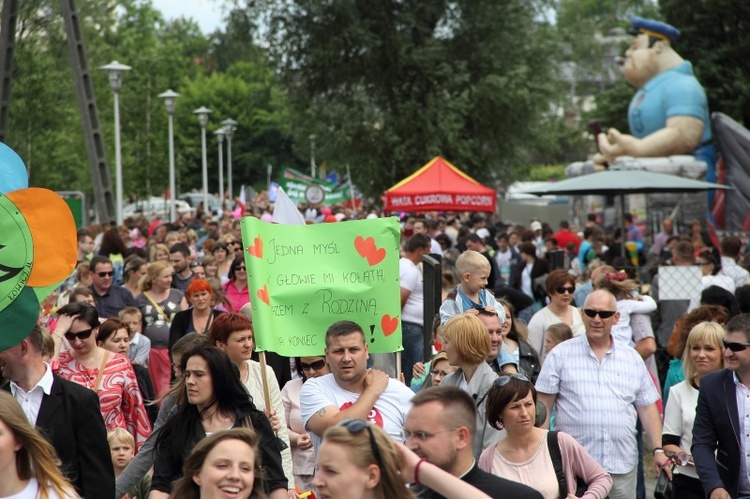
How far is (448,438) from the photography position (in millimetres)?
4219

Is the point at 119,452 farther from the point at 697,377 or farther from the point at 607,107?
the point at 607,107

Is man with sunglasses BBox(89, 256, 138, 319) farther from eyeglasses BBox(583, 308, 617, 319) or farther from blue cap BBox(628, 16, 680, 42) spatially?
blue cap BBox(628, 16, 680, 42)

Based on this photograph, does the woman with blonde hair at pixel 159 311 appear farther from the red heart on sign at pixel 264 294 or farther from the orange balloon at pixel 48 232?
the orange balloon at pixel 48 232

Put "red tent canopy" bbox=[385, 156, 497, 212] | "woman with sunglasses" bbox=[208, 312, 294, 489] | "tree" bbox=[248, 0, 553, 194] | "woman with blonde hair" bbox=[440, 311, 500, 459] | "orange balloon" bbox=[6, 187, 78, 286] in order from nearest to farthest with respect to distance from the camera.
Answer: "orange balloon" bbox=[6, 187, 78, 286] → "woman with blonde hair" bbox=[440, 311, 500, 459] → "woman with sunglasses" bbox=[208, 312, 294, 489] → "red tent canopy" bbox=[385, 156, 497, 212] → "tree" bbox=[248, 0, 553, 194]

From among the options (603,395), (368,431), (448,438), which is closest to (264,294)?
(603,395)

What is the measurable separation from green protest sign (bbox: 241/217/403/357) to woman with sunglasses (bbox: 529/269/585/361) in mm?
2466

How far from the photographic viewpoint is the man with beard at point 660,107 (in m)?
27.1

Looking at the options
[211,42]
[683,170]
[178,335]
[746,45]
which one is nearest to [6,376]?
[178,335]

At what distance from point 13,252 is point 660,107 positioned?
2398 centimetres

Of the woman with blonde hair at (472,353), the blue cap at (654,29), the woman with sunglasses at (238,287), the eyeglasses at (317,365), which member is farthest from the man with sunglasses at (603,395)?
the blue cap at (654,29)

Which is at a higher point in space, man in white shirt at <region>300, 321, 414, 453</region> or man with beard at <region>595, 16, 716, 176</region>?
man with beard at <region>595, 16, 716, 176</region>

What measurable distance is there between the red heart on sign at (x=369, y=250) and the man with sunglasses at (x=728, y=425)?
2.06 metres

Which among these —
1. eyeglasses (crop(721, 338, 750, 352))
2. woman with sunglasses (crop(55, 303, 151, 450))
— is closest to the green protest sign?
woman with sunglasses (crop(55, 303, 151, 450))

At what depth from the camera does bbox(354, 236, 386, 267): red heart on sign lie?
732 centimetres
